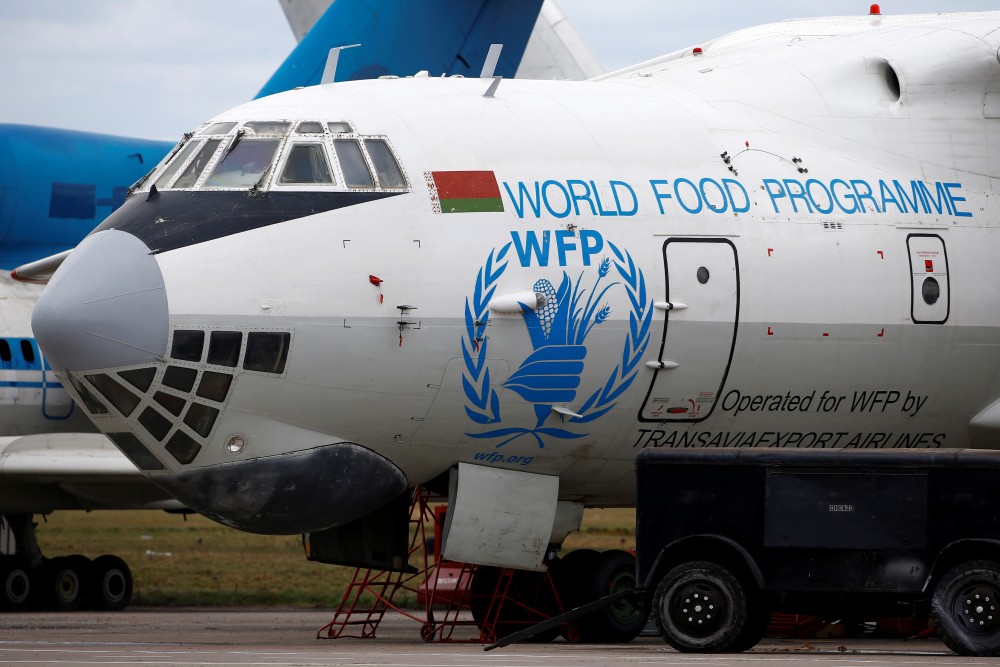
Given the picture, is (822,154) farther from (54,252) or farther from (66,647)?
(54,252)

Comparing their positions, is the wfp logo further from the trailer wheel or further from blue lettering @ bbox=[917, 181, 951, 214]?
blue lettering @ bbox=[917, 181, 951, 214]

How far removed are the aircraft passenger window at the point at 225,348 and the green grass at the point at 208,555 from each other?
1363 centimetres

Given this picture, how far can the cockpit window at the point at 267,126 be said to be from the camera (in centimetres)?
1484

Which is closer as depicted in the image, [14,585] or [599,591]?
[599,591]

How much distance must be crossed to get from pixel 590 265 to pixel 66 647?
19.1 feet

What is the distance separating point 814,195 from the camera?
52.5 feet

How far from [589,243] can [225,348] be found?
3290 mm

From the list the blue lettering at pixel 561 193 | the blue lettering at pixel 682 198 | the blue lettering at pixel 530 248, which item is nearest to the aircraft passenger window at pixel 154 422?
the blue lettering at pixel 530 248

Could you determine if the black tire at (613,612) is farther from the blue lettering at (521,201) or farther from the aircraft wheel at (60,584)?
the aircraft wheel at (60,584)

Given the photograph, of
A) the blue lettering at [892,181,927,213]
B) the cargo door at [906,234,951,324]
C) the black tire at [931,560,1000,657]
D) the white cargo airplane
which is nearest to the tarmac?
the black tire at [931,560,1000,657]

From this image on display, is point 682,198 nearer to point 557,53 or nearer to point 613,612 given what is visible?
point 613,612

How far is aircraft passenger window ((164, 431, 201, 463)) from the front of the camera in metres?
14.0

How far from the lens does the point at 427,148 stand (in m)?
14.9

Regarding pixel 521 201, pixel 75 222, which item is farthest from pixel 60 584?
pixel 521 201
